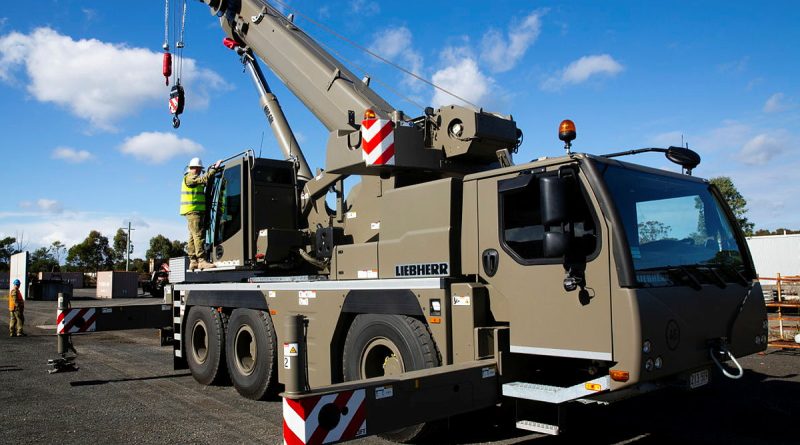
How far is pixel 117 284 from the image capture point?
42.0m

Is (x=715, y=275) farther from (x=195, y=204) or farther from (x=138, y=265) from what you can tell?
(x=138, y=265)

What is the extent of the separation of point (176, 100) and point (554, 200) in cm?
871

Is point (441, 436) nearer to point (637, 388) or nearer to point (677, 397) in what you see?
point (637, 388)

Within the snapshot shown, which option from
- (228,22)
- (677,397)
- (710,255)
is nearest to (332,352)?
(710,255)

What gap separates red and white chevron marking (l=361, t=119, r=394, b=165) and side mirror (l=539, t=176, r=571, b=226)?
221cm

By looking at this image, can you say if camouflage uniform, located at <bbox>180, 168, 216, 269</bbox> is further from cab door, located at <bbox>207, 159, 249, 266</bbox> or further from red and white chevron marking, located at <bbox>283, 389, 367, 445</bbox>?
red and white chevron marking, located at <bbox>283, 389, 367, 445</bbox>

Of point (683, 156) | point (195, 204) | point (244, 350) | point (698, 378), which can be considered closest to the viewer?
point (698, 378)

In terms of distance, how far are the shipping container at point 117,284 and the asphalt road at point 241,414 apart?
34252 mm

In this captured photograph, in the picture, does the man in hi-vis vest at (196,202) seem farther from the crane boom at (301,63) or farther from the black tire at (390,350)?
the black tire at (390,350)

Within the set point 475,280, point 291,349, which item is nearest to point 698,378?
point 475,280

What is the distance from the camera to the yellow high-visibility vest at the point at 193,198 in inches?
360

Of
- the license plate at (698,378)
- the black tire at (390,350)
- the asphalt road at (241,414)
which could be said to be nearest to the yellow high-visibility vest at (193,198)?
the asphalt road at (241,414)

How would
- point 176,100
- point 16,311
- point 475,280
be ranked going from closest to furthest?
1. point 475,280
2. point 176,100
3. point 16,311

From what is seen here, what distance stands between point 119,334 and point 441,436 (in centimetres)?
1451
